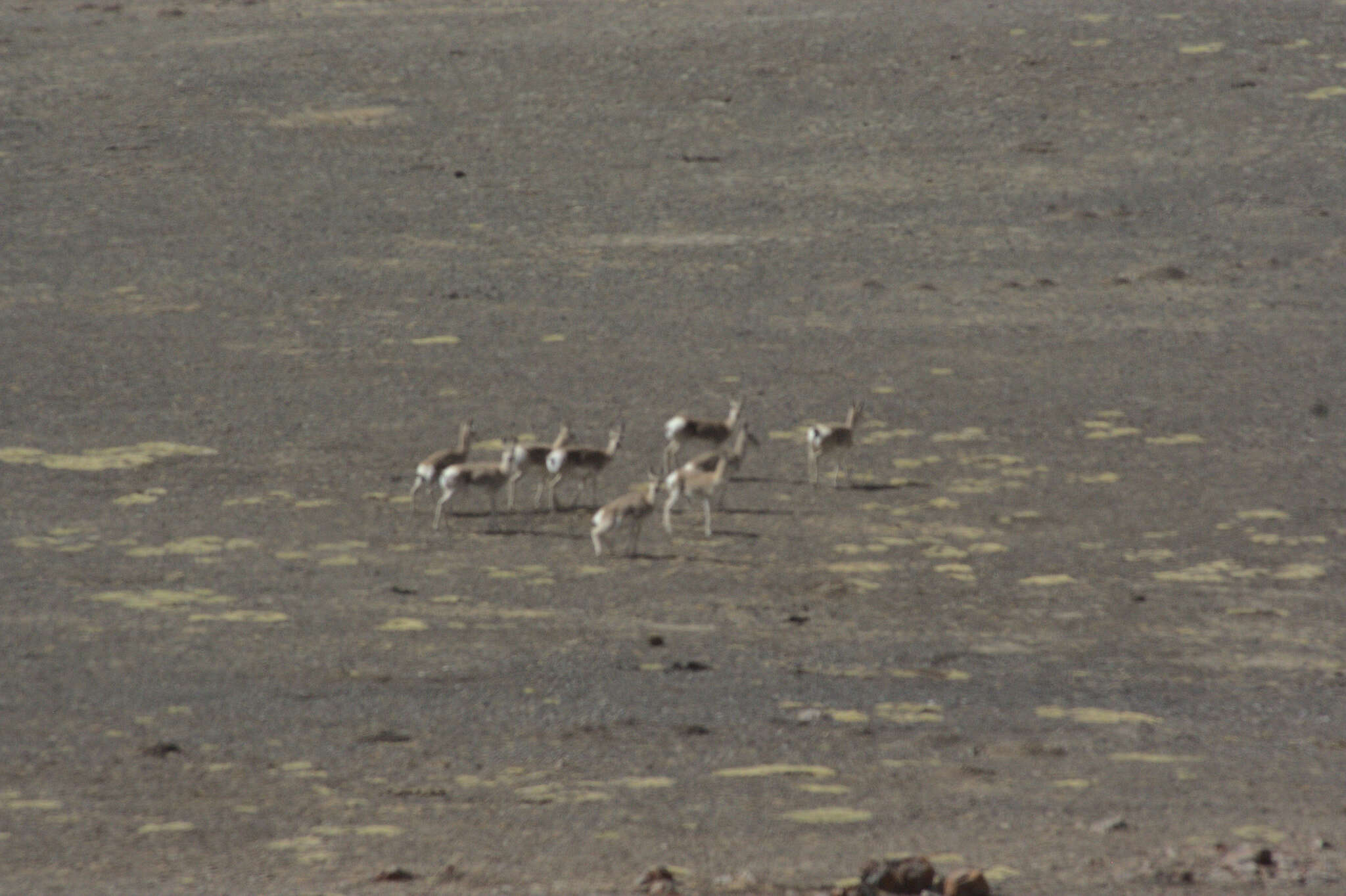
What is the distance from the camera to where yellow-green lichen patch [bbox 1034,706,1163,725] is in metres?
11.8

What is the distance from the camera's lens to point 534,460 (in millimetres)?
16312

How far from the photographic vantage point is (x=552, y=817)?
10.2m

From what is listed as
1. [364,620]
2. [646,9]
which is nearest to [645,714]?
[364,620]

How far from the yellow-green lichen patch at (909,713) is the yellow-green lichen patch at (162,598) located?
471cm

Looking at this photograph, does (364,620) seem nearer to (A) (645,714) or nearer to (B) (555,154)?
(A) (645,714)

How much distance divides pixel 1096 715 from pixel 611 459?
5857mm

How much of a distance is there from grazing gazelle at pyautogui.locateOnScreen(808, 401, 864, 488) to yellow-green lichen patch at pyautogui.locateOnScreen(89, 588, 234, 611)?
5.24 m

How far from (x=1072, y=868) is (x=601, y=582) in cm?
553

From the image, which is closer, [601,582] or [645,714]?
[645,714]

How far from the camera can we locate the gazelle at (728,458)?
16375 millimetres

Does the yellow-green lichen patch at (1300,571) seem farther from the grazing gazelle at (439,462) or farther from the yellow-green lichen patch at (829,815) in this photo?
the grazing gazelle at (439,462)

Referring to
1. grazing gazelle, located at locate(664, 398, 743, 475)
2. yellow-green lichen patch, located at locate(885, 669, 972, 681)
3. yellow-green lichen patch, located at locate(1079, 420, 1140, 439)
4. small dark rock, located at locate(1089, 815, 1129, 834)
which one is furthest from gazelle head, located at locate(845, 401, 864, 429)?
small dark rock, located at locate(1089, 815, 1129, 834)

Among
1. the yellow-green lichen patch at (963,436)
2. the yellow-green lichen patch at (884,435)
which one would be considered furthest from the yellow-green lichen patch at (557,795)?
the yellow-green lichen patch at (963,436)

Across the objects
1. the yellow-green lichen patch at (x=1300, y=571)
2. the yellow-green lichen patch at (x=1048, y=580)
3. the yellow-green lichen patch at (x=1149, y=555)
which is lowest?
the yellow-green lichen patch at (x=1048, y=580)
